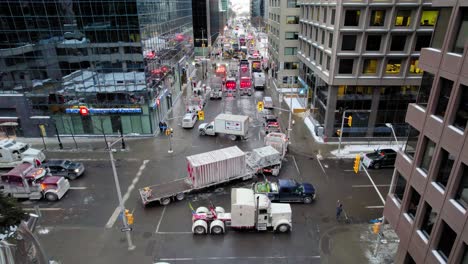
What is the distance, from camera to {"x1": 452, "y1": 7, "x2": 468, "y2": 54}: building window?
40.4 ft

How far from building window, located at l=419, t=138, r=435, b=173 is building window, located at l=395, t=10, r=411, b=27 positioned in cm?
2333

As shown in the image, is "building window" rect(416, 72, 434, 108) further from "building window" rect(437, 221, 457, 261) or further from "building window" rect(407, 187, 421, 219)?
"building window" rect(437, 221, 457, 261)

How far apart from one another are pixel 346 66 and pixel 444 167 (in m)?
24.0

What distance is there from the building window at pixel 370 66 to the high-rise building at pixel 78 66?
26680mm

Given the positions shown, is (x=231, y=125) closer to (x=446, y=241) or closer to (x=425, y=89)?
(x=425, y=89)

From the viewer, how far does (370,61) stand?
115 ft

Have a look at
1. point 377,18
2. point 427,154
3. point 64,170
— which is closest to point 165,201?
point 64,170

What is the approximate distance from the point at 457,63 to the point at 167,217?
21295 mm

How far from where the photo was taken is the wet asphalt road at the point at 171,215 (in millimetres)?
20594

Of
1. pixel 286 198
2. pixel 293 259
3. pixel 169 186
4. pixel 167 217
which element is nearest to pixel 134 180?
pixel 169 186

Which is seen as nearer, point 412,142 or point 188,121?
point 412,142

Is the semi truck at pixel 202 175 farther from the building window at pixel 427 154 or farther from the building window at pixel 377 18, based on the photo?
the building window at pixel 377 18

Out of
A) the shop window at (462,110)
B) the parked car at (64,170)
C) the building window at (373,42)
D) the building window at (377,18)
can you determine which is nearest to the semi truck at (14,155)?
the parked car at (64,170)

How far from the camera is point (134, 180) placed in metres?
29.8
